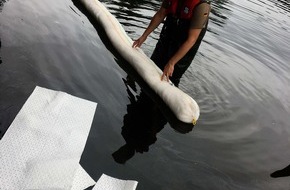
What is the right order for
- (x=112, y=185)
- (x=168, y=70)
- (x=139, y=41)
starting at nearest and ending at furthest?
(x=112, y=185), (x=168, y=70), (x=139, y=41)

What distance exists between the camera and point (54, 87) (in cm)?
357

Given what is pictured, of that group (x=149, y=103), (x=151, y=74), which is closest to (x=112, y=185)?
(x=149, y=103)

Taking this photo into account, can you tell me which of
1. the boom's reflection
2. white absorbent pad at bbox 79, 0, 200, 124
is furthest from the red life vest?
the boom's reflection

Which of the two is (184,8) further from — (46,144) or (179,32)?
(46,144)

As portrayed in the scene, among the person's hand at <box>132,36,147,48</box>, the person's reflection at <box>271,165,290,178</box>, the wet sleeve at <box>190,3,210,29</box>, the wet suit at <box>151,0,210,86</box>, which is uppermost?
the wet sleeve at <box>190,3,210,29</box>

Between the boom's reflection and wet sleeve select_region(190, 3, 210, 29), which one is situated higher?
wet sleeve select_region(190, 3, 210, 29)

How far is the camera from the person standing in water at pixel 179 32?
375 cm

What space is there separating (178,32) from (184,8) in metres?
0.36

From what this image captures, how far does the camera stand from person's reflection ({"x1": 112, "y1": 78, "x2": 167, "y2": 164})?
309cm

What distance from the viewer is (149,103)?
4141 millimetres

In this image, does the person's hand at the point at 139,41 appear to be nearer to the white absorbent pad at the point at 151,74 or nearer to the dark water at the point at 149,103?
the white absorbent pad at the point at 151,74

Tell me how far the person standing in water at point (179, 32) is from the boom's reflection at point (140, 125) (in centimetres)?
46

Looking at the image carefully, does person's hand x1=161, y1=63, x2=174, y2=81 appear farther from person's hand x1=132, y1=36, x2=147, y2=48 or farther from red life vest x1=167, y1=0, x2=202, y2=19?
person's hand x1=132, y1=36, x2=147, y2=48

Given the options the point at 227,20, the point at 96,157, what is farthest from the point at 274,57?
the point at 96,157
